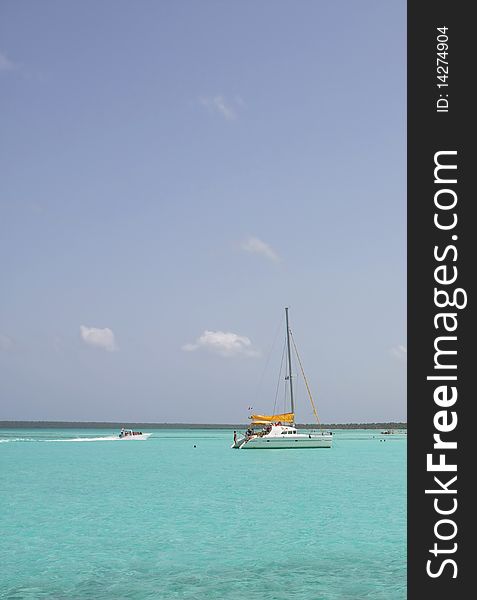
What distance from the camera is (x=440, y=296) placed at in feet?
13.7

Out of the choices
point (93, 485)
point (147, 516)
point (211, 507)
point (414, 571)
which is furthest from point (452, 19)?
point (93, 485)

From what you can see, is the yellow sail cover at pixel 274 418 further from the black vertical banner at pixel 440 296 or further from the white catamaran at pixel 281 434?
the black vertical banner at pixel 440 296

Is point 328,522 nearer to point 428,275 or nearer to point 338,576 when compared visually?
point 338,576

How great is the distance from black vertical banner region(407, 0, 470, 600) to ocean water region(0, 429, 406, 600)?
12.7 metres

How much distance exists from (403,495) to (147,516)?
1650cm

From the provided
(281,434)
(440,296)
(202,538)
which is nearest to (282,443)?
(281,434)

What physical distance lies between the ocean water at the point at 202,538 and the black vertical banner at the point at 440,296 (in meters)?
12.7

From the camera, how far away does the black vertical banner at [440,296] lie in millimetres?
4109

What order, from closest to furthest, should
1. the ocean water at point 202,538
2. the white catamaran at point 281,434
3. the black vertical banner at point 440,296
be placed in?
the black vertical banner at point 440,296 < the ocean water at point 202,538 < the white catamaran at point 281,434

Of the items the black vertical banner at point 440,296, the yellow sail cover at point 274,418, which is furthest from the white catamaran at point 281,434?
the black vertical banner at point 440,296

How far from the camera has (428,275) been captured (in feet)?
13.9

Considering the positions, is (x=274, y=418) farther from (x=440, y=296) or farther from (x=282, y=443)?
(x=440, y=296)

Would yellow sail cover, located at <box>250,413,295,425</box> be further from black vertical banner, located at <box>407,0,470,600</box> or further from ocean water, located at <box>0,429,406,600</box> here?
black vertical banner, located at <box>407,0,470,600</box>

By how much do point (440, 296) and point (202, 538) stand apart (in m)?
22.3
